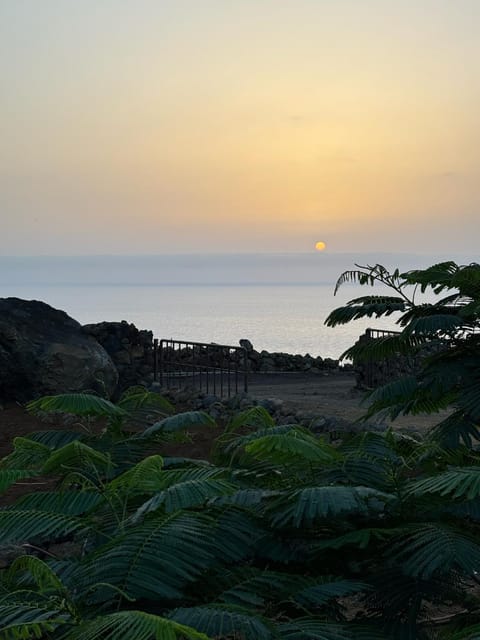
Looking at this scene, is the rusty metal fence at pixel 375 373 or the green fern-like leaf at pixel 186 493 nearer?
the green fern-like leaf at pixel 186 493

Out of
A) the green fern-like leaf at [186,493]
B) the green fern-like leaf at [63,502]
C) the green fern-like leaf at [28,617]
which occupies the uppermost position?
the green fern-like leaf at [186,493]

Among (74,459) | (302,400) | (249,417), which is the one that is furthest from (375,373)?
(74,459)

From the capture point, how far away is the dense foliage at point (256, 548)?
8.46 ft

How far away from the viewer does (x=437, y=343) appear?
18.1 ft

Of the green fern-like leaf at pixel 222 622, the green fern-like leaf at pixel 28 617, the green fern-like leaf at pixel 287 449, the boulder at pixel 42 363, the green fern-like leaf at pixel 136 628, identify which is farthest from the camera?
the boulder at pixel 42 363

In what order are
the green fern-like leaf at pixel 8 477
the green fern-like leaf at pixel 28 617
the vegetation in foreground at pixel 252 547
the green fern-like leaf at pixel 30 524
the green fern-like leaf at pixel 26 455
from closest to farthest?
the green fern-like leaf at pixel 28 617 → the vegetation in foreground at pixel 252 547 → the green fern-like leaf at pixel 30 524 → the green fern-like leaf at pixel 8 477 → the green fern-like leaf at pixel 26 455

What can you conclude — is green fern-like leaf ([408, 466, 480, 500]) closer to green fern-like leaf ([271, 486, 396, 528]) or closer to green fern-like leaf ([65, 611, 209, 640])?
green fern-like leaf ([271, 486, 396, 528])

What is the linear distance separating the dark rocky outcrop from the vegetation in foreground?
48.6 feet

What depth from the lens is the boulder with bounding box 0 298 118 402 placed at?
1598cm

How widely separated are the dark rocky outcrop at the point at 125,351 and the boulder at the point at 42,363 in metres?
1.93

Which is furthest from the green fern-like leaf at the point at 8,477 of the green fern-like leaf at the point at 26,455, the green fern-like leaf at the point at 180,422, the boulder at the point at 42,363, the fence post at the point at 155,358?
the fence post at the point at 155,358

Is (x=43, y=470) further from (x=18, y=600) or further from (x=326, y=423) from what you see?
(x=326, y=423)

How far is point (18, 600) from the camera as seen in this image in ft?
9.07

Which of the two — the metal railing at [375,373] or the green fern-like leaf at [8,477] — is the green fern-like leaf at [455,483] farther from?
the metal railing at [375,373]
